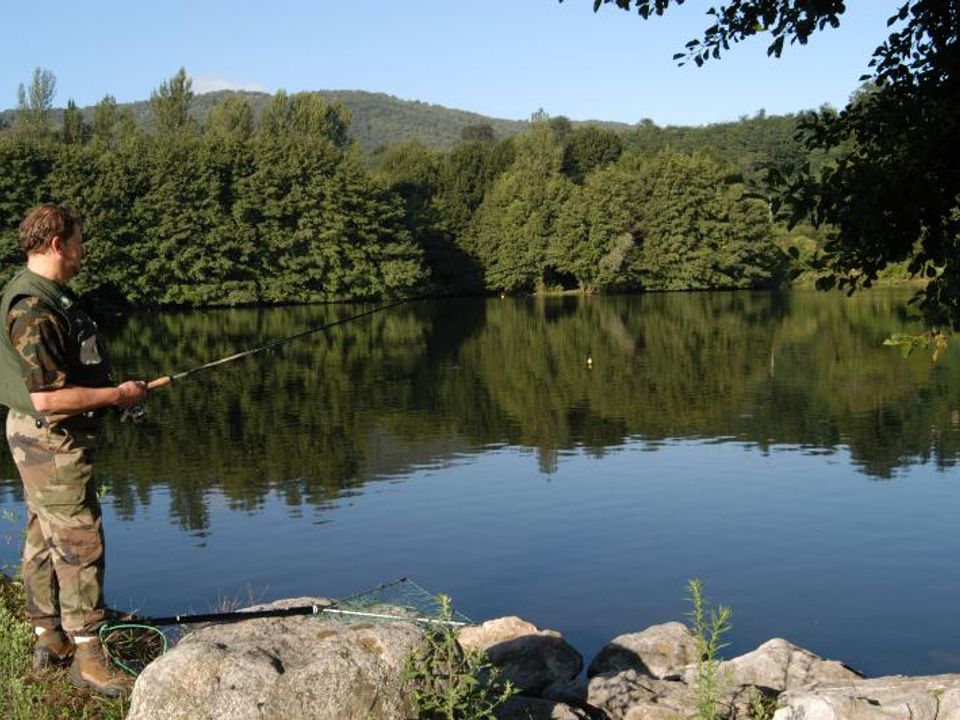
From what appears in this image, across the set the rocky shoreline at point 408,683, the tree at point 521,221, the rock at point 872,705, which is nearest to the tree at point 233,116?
the tree at point 521,221

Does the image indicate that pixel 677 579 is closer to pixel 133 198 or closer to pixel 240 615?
pixel 240 615

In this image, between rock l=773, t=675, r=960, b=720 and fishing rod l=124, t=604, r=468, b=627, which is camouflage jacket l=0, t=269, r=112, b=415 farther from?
rock l=773, t=675, r=960, b=720

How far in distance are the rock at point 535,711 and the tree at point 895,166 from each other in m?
3.20

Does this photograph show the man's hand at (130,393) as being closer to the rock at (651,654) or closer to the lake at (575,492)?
the lake at (575,492)

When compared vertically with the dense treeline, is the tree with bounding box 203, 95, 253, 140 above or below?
above

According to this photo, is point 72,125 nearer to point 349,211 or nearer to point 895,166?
point 349,211

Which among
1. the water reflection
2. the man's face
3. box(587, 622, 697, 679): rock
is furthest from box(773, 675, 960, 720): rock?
the man's face

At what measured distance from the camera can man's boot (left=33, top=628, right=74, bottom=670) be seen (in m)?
5.80

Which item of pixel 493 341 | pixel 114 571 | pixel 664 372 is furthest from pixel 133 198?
pixel 114 571

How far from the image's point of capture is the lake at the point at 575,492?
1204 cm

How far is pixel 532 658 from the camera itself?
8391 millimetres

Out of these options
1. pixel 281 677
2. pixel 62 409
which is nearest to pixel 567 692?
pixel 281 677

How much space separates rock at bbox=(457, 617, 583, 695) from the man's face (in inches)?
149

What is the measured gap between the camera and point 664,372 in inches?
1292
